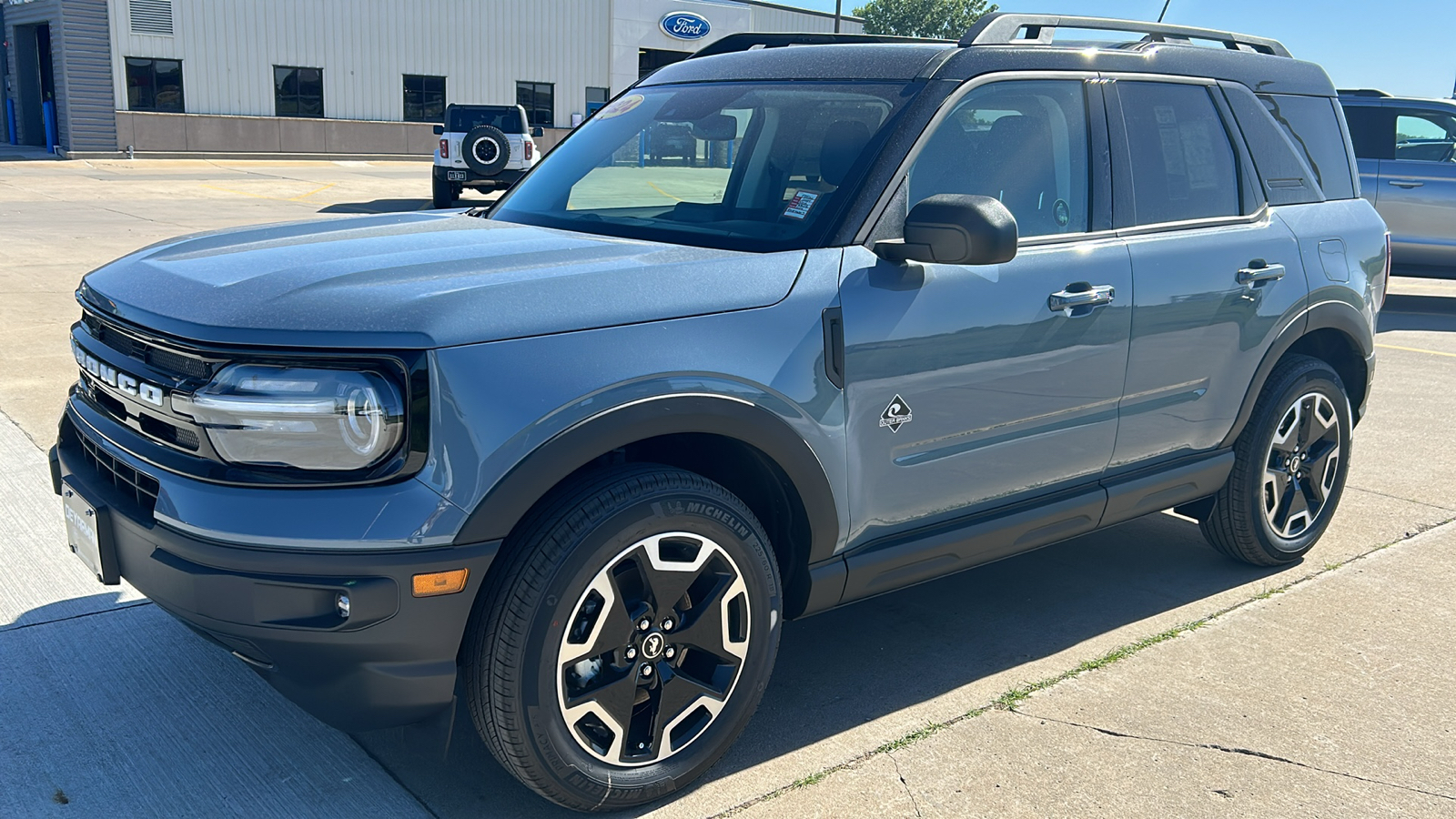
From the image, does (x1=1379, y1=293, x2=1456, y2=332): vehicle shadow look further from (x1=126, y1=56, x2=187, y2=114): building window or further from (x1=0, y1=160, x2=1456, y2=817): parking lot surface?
(x1=126, y1=56, x2=187, y2=114): building window

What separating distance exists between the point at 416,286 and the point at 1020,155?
1925mm

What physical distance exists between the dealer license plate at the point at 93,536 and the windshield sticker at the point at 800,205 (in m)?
1.86

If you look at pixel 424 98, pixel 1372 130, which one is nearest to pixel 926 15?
pixel 424 98

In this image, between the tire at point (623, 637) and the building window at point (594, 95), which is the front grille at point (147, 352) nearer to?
the tire at point (623, 637)

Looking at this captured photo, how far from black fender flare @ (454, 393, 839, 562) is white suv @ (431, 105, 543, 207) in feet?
54.3

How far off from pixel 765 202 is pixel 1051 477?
1216 millimetres

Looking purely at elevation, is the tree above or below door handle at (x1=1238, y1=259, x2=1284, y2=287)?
above

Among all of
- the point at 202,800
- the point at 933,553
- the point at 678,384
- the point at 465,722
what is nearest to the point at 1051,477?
the point at 933,553

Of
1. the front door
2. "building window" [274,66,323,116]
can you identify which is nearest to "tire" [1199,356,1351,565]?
the front door

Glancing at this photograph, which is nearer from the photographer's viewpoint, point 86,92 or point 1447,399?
point 1447,399

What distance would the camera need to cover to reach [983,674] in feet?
12.2

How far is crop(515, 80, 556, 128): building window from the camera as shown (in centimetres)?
3909

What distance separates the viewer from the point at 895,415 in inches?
126

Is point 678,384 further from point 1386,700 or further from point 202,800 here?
point 1386,700
